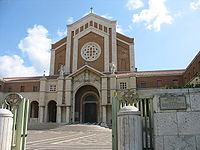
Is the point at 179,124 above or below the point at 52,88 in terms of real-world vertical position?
below

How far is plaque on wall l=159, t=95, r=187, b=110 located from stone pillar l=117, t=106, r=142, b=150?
970 mm

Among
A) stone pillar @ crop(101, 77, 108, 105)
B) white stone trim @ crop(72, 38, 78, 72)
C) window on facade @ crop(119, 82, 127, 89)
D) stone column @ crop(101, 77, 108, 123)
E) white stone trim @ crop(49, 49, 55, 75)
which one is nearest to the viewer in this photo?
stone column @ crop(101, 77, 108, 123)

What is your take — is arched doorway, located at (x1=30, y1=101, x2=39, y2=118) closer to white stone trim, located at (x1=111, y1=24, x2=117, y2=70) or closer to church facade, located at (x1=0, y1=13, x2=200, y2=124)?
church facade, located at (x1=0, y1=13, x2=200, y2=124)

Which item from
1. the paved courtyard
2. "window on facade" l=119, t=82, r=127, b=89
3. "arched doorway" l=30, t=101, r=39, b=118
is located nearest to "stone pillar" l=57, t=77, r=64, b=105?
"arched doorway" l=30, t=101, r=39, b=118

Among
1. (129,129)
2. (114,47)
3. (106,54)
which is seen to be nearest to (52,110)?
(106,54)

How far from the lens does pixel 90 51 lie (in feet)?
132

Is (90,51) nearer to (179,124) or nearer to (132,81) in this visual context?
(132,81)

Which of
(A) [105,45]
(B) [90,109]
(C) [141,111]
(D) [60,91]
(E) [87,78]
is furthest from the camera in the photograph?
(A) [105,45]

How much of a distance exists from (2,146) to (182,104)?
5820 mm

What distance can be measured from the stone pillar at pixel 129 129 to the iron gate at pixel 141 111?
1.69 feet

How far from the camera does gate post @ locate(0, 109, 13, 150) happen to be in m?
6.31

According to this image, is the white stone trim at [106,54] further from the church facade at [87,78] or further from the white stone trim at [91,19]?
the white stone trim at [91,19]

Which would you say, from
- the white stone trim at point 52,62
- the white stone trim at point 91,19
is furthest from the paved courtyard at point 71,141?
the white stone trim at point 91,19

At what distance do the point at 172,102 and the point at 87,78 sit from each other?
29545 millimetres
